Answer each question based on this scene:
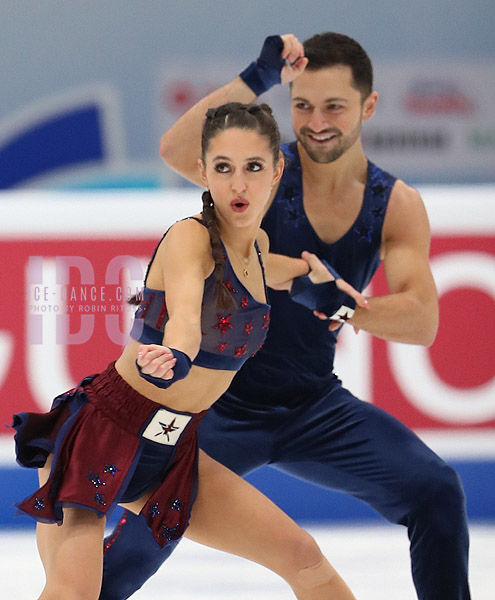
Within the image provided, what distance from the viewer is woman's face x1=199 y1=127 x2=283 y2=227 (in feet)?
8.06

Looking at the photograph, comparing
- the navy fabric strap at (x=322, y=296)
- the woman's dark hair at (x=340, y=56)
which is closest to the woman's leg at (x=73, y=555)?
the navy fabric strap at (x=322, y=296)

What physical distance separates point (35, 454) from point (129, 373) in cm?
30

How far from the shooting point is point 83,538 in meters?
2.38

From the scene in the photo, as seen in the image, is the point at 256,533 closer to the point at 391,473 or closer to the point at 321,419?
the point at 391,473

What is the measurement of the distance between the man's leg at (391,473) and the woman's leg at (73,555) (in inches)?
35.4

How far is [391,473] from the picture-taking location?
9.83 feet

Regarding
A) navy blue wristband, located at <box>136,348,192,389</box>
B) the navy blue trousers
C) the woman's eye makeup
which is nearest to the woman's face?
the woman's eye makeup

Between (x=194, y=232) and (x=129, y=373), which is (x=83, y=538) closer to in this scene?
(x=129, y=373)

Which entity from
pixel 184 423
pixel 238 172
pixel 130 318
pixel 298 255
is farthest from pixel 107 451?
pixel 130 318

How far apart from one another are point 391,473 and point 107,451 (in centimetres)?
90

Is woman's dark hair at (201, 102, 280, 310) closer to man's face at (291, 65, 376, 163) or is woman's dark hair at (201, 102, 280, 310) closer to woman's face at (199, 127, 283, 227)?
woman's face at (199, 127, 283, 227)

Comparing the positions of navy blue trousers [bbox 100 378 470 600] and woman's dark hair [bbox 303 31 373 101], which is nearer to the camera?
navy blue trousers [bbox 100 378 470 600]

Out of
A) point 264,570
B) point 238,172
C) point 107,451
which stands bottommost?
point 264,570

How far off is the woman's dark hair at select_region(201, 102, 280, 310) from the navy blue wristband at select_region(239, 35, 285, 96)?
57 centimetres
